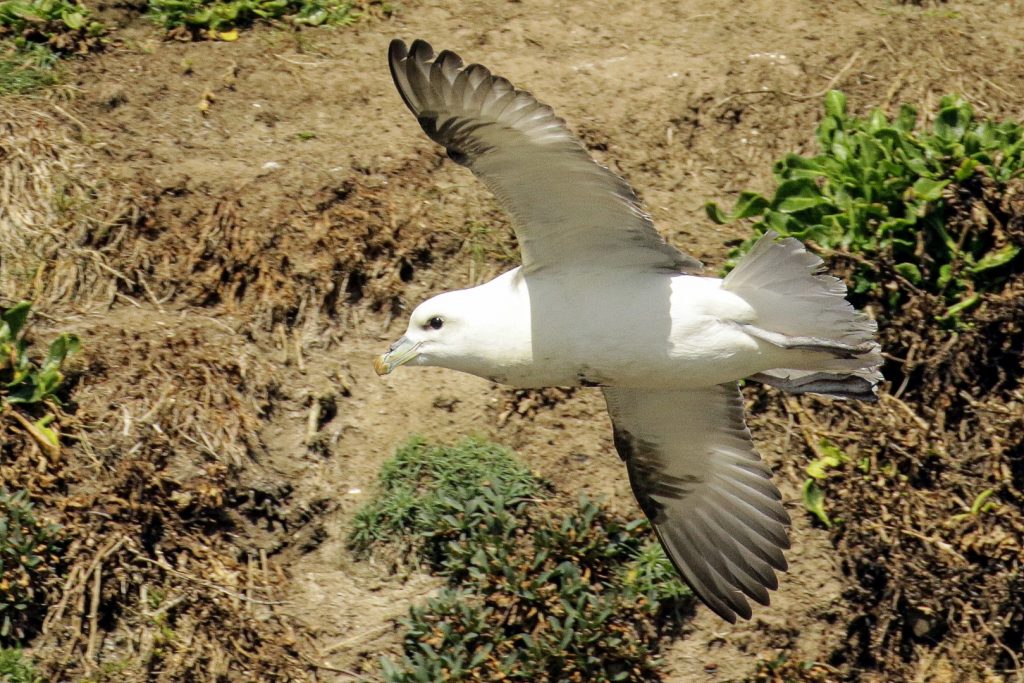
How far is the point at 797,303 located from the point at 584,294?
78 cm

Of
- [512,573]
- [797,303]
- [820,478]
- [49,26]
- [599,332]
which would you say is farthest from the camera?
[49,26]

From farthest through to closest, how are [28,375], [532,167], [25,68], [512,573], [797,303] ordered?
[25,68] < [28,375] < [512,573] < [797,303] < [532,167]

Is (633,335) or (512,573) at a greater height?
(633,335)

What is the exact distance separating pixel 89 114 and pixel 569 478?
9.75 ft

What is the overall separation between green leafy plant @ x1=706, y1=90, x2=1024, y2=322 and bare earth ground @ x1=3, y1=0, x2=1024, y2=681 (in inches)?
19.5

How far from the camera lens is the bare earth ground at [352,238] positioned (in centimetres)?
628

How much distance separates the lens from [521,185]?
5270mm

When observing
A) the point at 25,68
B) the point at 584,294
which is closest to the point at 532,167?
the point at 584,294

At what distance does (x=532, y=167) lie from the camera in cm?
520

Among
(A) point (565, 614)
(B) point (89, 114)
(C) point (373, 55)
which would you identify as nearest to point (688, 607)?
(A) point (565, 614)

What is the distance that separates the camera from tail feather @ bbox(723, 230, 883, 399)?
5426 mm

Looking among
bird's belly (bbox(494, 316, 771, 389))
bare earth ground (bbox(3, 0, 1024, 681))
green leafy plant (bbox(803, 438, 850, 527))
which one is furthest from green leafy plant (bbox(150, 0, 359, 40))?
green leafy plant (bbox(803, 438, 850, 527))

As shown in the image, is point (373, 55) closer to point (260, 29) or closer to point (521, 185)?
point (260, 29)

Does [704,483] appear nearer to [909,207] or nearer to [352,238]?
[909,207]
